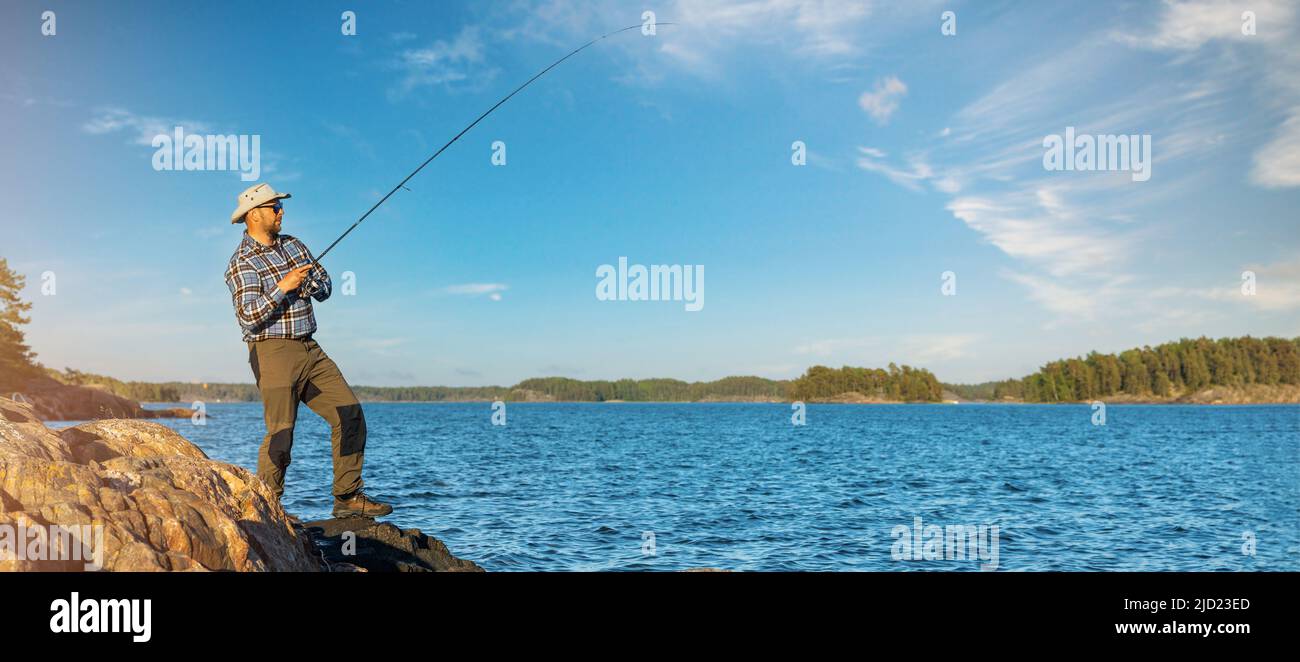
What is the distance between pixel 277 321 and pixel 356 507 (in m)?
2.11

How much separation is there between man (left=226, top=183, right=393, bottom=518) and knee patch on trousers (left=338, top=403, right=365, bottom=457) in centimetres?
3

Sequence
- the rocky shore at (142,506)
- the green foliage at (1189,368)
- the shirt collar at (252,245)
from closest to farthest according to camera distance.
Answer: the rocky shore at (142,506) → the shirt collar at (252,245) → the green foliage at (1189,368)

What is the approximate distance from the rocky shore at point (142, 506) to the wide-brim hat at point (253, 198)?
217 centimetres

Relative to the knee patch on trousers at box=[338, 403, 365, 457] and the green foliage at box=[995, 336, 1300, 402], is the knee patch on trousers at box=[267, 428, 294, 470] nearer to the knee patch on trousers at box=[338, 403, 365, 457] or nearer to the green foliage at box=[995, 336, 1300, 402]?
the knee patch on trousers at box=[338, 403, 365, 457]

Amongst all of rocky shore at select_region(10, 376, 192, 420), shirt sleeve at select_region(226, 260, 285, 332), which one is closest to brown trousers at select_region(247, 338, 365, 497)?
shirt sleeve at select_region(226, 260, 285, 332)

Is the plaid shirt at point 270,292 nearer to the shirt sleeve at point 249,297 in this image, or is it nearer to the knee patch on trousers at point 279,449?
the shirt sleeve at point 249,297

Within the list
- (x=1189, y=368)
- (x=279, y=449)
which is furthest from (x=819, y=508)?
(x=1189, y=368)

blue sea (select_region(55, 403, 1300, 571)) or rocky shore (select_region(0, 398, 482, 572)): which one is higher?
rocky shore (select_region(0, 398, 482, 572))

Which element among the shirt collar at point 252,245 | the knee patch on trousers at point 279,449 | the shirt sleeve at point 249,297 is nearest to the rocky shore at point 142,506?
the knee patch on trousers at point 279,449

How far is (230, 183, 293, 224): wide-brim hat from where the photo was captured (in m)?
6.59

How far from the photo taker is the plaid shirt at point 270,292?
21.2 ft
